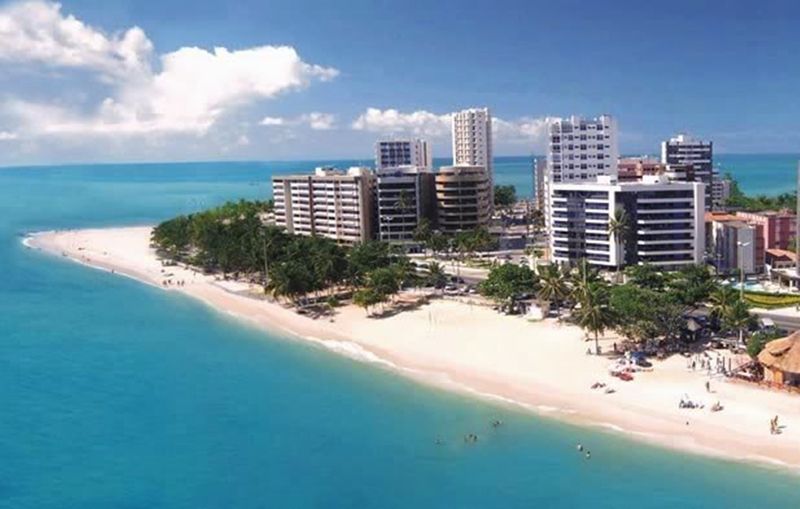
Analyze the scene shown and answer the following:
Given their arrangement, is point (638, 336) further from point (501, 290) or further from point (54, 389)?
point (54, 389)

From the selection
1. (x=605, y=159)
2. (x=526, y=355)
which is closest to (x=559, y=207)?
(x=605, y=159)

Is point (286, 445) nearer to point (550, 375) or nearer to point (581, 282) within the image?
point (550, 375)

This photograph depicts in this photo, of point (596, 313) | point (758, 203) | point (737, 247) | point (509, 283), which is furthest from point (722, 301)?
point (758, 203)

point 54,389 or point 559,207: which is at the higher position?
point 559,207

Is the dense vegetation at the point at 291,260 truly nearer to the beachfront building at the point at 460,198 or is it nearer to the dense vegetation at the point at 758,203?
the beachfront building at the point at 460,198

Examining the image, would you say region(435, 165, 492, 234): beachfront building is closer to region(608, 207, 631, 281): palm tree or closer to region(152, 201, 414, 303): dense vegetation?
region(152, 201, 414, 303): dense vegetation
